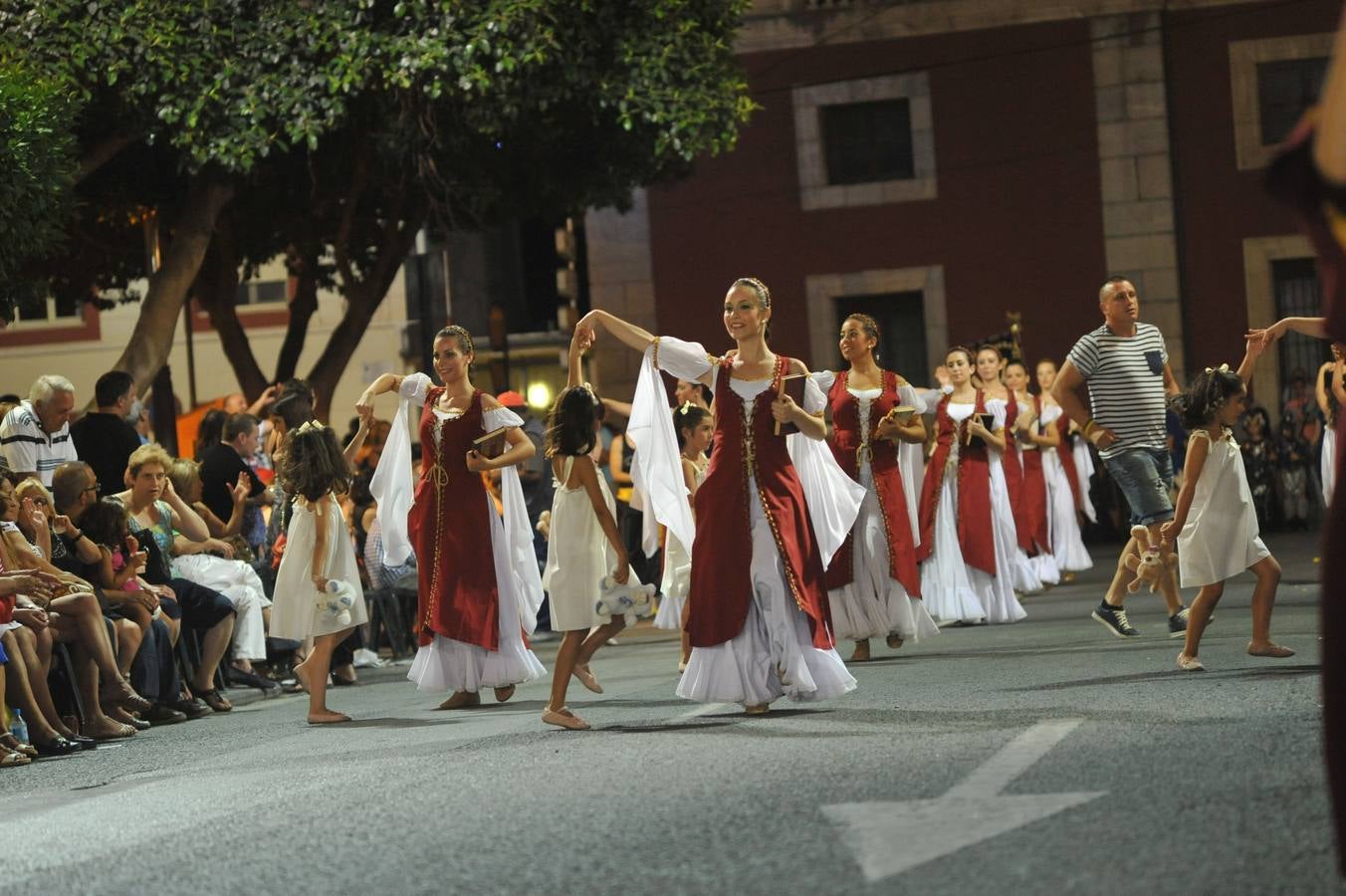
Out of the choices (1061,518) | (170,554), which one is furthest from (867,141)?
(170,554)

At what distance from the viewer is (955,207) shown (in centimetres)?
2970

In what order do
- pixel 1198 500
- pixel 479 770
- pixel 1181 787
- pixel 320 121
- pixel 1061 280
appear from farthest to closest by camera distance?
pixel 1061 280, pixel 320 121, pixel 1198 500, pixel 479 770, pixel 1181 787

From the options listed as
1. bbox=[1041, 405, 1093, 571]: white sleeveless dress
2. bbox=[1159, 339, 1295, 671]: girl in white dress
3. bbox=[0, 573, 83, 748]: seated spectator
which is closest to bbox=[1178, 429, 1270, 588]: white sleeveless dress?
bbox=[1159, 339, 1295, 671]: girl in white dress

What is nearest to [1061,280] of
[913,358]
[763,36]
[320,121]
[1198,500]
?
[913,358]

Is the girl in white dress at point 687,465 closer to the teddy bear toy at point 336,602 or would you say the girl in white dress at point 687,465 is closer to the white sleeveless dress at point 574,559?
the white sleeveless dress at point 574,559

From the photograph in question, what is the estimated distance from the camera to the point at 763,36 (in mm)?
29703

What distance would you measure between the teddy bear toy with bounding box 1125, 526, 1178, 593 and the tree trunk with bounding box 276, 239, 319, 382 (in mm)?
13248

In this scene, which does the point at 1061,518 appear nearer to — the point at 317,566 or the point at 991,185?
the point at 317,566

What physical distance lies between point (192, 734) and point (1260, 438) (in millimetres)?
16346

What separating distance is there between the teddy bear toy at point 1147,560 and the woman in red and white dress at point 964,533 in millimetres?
2823

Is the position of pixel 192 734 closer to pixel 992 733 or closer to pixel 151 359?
pixel 992 733

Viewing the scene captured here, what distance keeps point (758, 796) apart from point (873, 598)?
6.16 metres

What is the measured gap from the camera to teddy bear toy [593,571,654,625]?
996 cm

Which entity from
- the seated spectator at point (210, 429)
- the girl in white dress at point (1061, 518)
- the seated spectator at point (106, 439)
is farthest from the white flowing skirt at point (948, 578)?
the seated spectator at point (106, 439)
